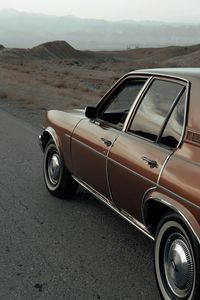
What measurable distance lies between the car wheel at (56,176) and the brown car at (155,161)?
1.56 ft

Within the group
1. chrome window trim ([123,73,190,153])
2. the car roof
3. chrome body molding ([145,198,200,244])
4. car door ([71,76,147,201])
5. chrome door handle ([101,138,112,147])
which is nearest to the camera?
chrome body molding ([145,198,200,244])

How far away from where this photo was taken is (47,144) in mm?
6656

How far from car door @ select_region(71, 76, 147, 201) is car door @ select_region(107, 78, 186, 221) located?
0.19 m

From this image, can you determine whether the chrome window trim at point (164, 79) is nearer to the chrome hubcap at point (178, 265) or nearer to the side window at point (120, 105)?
the side window at point (120, 105)

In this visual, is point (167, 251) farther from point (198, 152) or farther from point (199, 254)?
point (198, 152)

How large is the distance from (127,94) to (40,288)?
197cm

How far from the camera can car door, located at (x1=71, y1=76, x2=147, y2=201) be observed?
4.87 meters

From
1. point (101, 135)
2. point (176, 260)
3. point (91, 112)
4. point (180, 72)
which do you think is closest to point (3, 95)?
point (91, 112)

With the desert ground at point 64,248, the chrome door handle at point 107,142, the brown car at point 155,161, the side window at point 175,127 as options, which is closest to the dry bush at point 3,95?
the desert ground at point 64,248

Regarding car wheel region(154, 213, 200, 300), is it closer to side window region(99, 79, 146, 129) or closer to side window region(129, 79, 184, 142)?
side window region(129, 79, 184, 142)

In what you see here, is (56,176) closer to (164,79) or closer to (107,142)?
(107,142)

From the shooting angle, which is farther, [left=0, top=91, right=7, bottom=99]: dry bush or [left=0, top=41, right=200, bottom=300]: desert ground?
[left=0, top=91, right=7, bottom=99]: dry bush

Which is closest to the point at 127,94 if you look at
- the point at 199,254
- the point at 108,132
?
the point at 108,132

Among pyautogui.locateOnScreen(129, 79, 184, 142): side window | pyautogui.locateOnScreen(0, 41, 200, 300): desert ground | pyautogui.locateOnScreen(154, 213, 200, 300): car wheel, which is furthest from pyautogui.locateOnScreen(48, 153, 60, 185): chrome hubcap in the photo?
pyautogui.locateOnScreen(154, 213, 200, 300): car wheel
